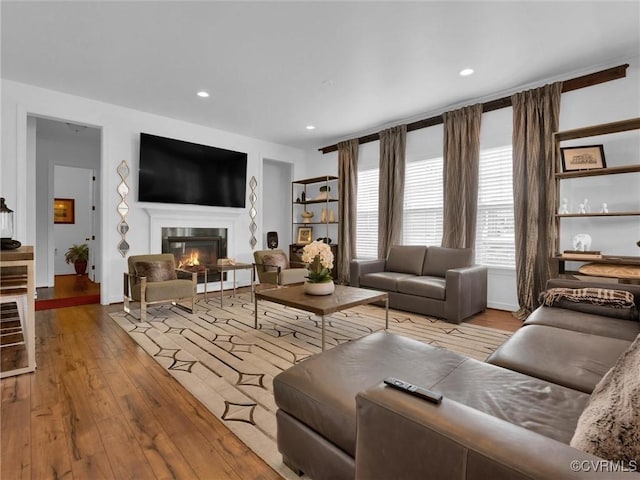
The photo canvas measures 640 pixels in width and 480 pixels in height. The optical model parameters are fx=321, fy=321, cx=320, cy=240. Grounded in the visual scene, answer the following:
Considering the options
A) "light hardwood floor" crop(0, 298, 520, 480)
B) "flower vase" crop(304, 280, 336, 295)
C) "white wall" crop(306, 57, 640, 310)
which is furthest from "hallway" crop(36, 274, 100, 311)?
"white wall" crop(306, 57, 640, 310)

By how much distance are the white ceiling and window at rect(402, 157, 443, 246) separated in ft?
3.00

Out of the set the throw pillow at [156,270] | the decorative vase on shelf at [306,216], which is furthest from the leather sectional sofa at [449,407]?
the decorative vase on shelf at [306,216]

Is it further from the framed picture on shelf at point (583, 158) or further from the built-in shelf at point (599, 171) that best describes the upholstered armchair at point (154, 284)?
the framed picture on shelf at point (583, 158)

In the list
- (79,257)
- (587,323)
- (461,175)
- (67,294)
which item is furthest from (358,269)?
(79,257)

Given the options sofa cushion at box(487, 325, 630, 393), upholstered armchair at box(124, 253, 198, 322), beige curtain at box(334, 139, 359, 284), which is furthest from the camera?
beige curtain at box(334, 139, 359, 284)

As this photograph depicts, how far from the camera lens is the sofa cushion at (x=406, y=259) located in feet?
14.7

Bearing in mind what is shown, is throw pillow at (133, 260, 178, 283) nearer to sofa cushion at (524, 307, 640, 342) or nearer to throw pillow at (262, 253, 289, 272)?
throw pillow at (262, 253, 289, 272)

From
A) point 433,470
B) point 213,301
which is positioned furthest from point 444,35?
point 213,301

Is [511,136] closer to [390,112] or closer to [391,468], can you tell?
[390,112]

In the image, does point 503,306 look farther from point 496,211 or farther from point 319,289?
point 319,289

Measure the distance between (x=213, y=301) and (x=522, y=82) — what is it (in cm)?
487

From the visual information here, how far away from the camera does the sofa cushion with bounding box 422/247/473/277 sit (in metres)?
4.07

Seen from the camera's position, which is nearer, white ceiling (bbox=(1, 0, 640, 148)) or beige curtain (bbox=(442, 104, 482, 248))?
white ceiling (bbox=(1, 0, 640, 148))

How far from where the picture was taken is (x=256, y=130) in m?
5.59
